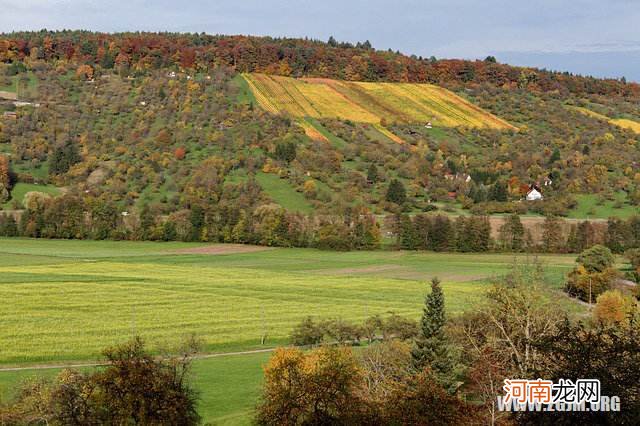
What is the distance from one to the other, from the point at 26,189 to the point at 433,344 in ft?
335

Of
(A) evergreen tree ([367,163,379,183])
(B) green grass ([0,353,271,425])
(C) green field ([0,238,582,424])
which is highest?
(A) evergreen tree ([367,163,379,183])

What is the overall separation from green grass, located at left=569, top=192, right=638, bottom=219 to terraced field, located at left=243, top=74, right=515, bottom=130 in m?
42.4

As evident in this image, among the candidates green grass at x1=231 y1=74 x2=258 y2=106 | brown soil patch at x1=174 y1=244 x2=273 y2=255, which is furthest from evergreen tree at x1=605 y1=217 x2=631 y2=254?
green grass at x1=231 y1=74 x2=258 y2=106

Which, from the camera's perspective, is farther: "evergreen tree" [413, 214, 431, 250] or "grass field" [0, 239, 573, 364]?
"evergreen tree" [413, 214, 431, 250]

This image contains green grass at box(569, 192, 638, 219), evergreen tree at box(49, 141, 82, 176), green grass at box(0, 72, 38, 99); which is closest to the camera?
green grass at box(569, 192, 638, 219)

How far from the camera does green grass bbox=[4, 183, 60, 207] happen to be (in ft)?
398

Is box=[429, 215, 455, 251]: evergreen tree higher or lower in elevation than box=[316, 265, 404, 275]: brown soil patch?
higher

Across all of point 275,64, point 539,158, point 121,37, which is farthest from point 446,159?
point 121,37

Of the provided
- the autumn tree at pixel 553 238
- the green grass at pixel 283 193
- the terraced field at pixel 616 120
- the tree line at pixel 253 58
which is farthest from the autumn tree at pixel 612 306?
the tree line at pixel 253 58

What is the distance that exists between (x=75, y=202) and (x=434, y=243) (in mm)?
53208

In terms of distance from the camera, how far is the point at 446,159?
145 metres

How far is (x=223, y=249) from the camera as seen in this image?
104 metres

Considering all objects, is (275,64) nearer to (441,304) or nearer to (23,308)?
(23,308)

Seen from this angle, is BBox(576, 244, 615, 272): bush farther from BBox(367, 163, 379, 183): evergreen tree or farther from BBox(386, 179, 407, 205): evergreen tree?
BBox(367, 163, 379, 183): evergreen tree
